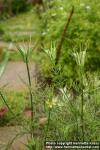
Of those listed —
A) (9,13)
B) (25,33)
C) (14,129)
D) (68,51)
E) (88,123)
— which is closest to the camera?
(88,123)

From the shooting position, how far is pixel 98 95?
4320 mm

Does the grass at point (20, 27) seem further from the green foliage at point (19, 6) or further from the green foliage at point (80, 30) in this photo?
the green foliage at point (80, 30)

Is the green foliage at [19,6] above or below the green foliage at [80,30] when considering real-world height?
below

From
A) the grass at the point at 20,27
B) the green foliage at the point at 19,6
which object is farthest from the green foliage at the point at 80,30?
the green foliage at the point at 19,6

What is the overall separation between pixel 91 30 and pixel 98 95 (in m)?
2.31

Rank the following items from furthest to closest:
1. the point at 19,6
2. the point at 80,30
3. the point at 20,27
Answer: the point at 19,6 < the point at 20,27 < the point at 80,30

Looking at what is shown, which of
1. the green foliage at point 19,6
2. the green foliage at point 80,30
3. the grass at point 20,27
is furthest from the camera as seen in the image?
the green foliage at point 19,6

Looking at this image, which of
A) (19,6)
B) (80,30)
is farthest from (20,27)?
(80,30)

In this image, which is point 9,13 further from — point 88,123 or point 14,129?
point 88,123

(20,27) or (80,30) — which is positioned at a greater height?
(80,30)

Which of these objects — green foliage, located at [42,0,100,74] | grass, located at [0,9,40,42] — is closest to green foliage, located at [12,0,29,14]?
grass, located at [0,9,40,42]

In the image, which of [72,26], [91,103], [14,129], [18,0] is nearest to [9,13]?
[18,0]

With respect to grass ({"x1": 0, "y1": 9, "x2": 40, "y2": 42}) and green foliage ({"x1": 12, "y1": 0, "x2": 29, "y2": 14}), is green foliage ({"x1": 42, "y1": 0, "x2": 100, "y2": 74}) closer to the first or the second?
Result: grass ({"x1": 0, "y1": 9, "x2": 40, "y2": 42})

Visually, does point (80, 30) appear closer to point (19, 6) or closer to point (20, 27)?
point (20, 27)
